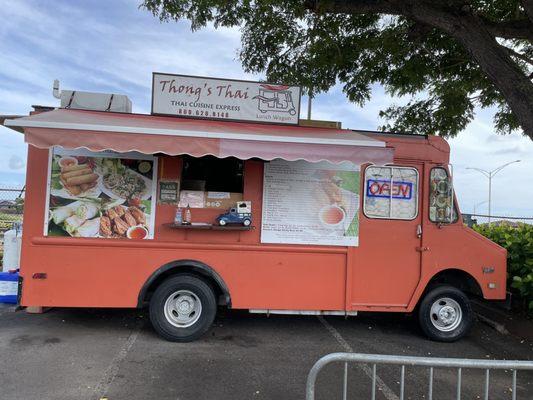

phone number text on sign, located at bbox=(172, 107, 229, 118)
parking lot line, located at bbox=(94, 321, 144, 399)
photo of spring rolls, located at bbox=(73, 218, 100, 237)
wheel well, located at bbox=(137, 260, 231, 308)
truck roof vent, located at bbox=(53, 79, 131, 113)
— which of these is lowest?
parking lot line, located at bbox=(94, 321, 144, 399)

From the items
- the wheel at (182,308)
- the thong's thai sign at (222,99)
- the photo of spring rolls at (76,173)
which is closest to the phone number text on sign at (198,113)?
the thong's thai sign at (222,99)

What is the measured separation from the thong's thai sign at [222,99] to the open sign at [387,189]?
1.29 m

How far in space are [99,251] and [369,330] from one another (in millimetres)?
3704

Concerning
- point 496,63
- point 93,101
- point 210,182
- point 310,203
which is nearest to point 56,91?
point 93,101

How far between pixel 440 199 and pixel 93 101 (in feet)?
15.4

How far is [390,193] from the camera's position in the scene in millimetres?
5910

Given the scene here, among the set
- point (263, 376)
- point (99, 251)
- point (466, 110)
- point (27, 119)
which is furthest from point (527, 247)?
point (27, 119)

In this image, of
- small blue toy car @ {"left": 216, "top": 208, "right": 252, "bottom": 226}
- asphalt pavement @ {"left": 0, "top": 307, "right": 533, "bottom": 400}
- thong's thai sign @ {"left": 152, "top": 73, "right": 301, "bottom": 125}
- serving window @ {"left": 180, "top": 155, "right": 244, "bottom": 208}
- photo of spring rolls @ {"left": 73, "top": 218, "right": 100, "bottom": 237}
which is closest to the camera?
asphalt pavement @ {"left": 0, "top": 307, "right": 533, "bottom": 400}

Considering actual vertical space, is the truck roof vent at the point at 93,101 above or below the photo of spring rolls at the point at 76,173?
above

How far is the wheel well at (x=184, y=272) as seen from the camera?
5.43 metres

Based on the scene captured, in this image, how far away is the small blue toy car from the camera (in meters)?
5.51

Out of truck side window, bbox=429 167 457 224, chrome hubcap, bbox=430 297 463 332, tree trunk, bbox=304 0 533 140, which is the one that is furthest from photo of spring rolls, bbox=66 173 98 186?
chrome hubcap, bbox=430 297 463 332

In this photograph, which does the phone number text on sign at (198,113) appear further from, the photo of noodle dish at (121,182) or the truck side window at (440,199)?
the truck side window at (440,199)

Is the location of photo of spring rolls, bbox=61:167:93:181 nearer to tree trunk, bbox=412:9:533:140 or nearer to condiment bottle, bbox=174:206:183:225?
condiment bottle, bbox=174:206:183:225
